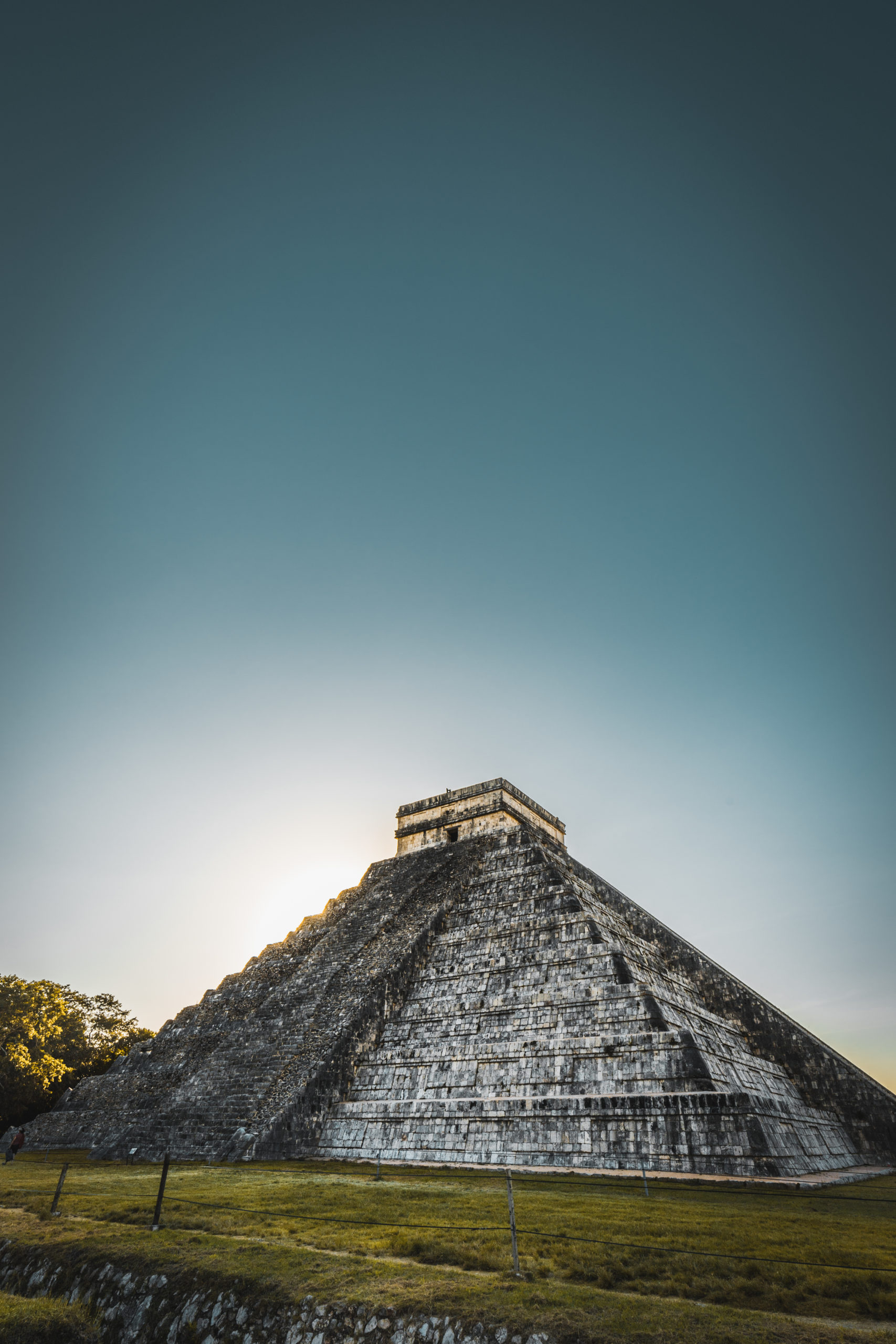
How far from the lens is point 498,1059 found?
599 inches

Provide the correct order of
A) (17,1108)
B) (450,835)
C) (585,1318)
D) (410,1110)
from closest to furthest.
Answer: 1. (585,1318)
2. (410,1110)
3. (17,1108)
4. (450,835)

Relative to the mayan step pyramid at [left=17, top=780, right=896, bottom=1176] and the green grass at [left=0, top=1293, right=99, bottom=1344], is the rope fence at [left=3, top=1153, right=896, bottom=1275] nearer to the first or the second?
the green grass at [left=0, top=1293, right=99, bottom=1344]

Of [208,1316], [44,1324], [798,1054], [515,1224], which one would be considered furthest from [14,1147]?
[798,1054]

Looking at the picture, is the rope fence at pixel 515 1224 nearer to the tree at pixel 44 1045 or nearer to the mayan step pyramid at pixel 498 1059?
the mayan step pyramid at pixel 498 1059

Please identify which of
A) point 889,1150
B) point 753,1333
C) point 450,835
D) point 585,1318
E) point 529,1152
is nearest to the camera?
point 753,1333

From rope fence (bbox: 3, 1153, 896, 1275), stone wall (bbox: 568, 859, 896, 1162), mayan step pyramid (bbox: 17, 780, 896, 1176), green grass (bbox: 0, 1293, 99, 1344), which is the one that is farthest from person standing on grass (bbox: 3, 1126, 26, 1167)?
stone wall (bbox: 568, 859, 896, 1162)

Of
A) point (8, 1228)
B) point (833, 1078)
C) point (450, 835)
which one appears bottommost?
point (8, 1228)

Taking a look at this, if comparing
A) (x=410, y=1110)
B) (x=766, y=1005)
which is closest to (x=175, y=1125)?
(x=410, y=1110)

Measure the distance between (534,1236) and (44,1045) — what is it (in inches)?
1230

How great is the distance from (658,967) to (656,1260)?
1363 centimetres

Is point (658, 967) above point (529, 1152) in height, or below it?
Answer: above

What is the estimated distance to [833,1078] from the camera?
1708 cm

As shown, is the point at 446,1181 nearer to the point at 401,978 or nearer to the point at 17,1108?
the point at 401,978

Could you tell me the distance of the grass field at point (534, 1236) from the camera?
17.9 feet
